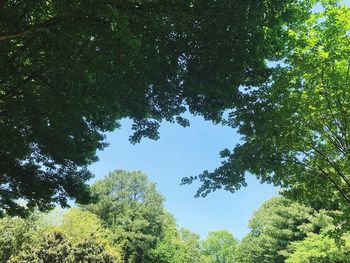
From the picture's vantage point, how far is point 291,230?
104 feet

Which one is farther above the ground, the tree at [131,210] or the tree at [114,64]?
the tree at [131,210]

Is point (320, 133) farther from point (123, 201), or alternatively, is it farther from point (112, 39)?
point (123, 201)

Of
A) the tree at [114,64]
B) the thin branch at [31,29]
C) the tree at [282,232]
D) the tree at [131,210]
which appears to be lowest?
the thin branch at [31,29]

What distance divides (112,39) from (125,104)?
9.38 ft

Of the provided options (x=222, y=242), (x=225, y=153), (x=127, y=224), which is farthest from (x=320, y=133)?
(x=222, y=242)

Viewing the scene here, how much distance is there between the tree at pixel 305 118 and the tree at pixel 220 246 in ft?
190

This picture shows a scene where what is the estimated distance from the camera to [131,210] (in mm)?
48656

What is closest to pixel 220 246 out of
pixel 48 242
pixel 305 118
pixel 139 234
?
pixel 139 234

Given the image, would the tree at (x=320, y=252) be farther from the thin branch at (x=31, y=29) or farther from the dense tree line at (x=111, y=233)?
the thin branch at (x=31, y=29)

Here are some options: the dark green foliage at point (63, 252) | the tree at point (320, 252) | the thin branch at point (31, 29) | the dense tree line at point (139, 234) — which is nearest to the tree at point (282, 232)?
the dense tree line at point (139, 234)

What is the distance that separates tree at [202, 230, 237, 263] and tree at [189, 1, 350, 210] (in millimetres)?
57783

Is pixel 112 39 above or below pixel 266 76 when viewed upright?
below

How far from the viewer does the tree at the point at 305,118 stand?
995 centimetres

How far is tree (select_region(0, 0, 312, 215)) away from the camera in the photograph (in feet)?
23.1
